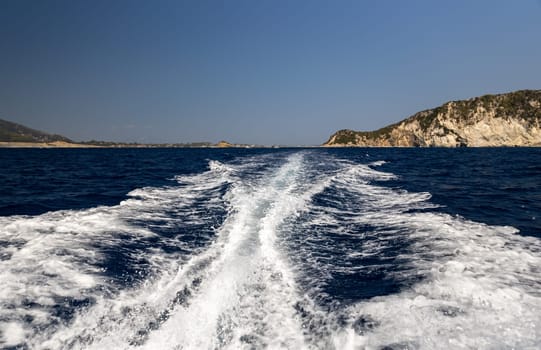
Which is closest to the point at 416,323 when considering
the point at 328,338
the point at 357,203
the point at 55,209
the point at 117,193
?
the point at 328,338

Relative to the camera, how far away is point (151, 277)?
5312mm

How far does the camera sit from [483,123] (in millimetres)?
128500

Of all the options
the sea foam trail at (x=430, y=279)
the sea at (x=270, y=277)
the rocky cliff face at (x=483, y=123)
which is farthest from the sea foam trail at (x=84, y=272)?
the rocky cliff face at (x=483, y=123)

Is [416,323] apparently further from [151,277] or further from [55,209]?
[55,209]

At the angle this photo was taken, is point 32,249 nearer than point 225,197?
Yes

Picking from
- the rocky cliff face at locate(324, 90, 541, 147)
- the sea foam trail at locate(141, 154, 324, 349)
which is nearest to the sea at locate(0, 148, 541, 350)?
the sea foam trail at locate(141, 154, 324, 349)

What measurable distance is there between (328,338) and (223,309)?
1.50 meters

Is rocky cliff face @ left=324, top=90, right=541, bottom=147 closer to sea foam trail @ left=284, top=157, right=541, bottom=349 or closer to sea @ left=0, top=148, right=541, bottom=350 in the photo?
sea @ left=0, top=148, right=541, bottom=350

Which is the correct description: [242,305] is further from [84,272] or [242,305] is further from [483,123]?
[483,123]

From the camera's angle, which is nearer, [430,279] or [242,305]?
[242,305]

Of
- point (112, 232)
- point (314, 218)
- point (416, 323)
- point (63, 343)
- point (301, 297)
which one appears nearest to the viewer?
point (63, 343)

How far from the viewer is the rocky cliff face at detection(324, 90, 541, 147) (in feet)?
387

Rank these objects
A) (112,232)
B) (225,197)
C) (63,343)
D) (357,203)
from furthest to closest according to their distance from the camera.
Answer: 1. (225,197)
2. (357,203)
3. (112,232)
4. (63,343)

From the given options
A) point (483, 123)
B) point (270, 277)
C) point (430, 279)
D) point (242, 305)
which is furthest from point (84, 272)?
point (483, 123)
